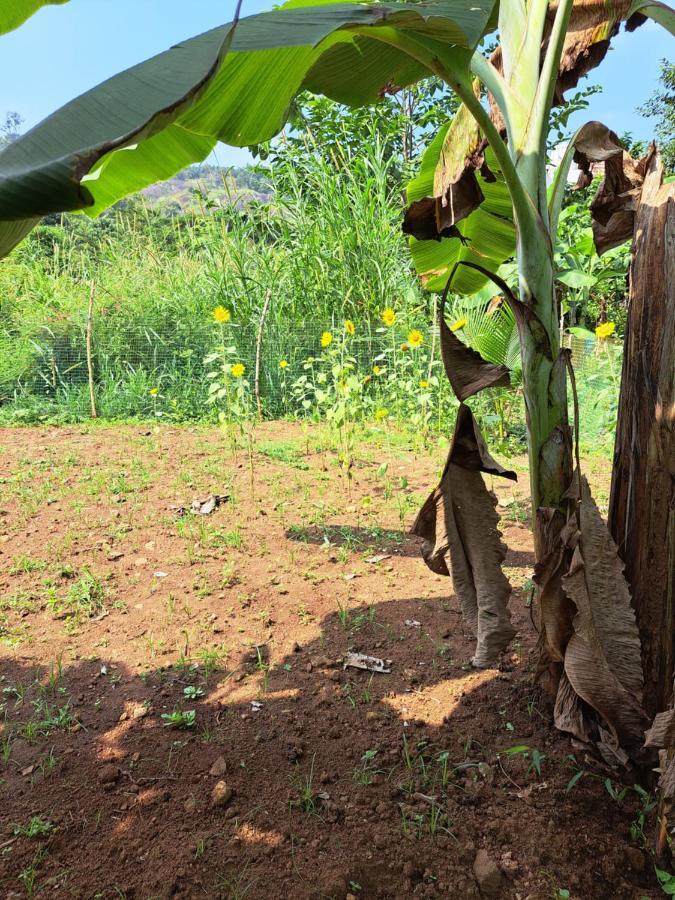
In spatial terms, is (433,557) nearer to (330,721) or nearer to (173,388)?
(330,721)

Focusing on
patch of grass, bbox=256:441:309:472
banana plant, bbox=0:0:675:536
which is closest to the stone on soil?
banana plant, bbox=0:0:675:536

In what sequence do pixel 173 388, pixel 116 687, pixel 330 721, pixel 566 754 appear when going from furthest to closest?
pixel 173 388
pixel 116 687
pixel 330 721
pixel 566 754

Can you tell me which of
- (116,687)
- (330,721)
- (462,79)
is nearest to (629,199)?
(462,79)

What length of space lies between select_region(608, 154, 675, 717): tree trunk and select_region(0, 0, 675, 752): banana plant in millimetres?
111

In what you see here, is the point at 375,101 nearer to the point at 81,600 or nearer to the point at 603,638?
the point at 603,638

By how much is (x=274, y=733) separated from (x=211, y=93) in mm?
1759

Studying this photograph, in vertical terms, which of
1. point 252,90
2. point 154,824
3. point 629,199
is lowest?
point 154,824

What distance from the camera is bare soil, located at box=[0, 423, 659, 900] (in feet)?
4.55

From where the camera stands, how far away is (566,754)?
5.47 ft

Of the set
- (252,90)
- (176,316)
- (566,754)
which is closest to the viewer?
(252,90)

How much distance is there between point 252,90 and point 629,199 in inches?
43.4

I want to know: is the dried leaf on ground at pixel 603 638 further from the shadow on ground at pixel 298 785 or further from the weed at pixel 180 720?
the weed at pixel 180 720

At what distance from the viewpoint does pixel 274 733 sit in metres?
1.83

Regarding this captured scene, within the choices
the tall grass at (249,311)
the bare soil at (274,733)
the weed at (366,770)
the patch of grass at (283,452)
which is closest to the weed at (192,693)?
the bare soil at (274,733)
